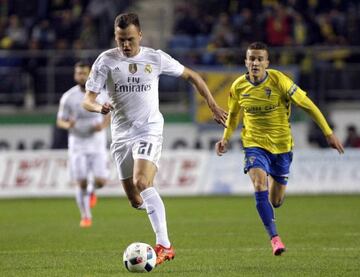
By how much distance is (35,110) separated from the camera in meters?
26.5

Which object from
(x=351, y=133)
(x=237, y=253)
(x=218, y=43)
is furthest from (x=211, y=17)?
(x=237, y=253)

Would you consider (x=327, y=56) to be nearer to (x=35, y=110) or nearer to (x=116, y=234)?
(x=35, y=110)

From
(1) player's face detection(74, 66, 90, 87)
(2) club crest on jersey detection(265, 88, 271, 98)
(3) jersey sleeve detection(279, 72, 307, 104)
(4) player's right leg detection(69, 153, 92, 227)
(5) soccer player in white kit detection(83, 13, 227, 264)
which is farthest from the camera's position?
(4) player's right leg detection(69, 153, 92, 227)

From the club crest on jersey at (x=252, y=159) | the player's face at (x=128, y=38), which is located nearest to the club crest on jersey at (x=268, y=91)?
the club crest on jersey at (x=252, y=159)

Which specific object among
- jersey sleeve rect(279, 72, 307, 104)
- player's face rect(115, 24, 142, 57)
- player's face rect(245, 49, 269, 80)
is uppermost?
player's face rect(115, 24, 142, 57)

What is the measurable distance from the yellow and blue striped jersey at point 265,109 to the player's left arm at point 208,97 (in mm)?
1263

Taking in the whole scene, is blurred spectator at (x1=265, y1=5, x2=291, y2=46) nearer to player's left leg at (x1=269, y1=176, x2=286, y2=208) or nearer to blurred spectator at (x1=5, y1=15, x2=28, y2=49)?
blurred spectator at (x1=5, y1=15, x2=28, y2=49)

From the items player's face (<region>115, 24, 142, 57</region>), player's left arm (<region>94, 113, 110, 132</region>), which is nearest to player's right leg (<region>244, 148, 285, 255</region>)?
player's face (<region>115, 24, 142, 57</region>)

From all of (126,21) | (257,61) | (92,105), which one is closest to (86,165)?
(257,61)

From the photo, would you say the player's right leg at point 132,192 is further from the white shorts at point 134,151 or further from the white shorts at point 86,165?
the white shorts at point 86,165

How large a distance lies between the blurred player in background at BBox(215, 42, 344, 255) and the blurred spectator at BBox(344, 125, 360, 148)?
13205mm

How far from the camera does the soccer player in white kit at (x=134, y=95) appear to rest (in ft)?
34.6

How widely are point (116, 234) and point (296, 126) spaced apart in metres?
12.2

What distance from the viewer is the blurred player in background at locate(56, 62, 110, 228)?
17609 mm
